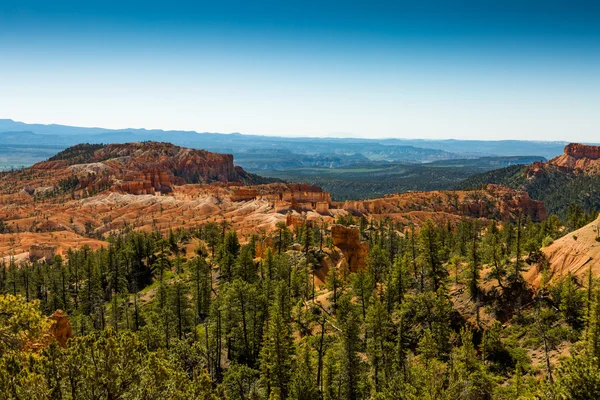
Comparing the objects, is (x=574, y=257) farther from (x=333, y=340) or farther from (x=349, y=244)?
(x=349, y=244)

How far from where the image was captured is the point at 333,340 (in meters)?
Result: 44.4

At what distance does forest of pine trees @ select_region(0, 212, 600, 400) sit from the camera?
815 inches

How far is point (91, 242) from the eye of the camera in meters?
124

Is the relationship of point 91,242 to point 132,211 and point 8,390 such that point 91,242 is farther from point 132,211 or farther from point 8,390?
point 8,390

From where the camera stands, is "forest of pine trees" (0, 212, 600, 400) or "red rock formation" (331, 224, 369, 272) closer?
"forest of pine trees" (0, 212, 600, 400)

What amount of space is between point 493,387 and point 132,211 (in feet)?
535

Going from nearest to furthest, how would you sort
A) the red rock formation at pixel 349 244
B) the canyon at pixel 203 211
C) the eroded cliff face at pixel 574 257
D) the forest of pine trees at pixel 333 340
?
the forest of pine trees at pixel 333 340 < the eroded cliff face at pixel 574 257 < the red rock formation at pixel 349 244 < the canyon at pixel 203 211

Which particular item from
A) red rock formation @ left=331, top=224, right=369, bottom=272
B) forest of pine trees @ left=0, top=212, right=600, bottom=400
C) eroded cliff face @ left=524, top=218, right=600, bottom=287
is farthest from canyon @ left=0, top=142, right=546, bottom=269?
eroded cliff face @ left=524, top=218, right=600, bottom=287

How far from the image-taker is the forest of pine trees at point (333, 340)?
2070 centimetres

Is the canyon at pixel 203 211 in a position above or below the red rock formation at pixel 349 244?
below

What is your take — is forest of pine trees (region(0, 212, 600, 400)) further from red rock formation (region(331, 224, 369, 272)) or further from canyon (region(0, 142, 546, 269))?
canyon (region(0, 142, 546, 269))

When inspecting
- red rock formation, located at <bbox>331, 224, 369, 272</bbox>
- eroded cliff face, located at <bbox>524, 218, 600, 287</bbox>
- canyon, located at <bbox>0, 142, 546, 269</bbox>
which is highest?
eroded cliff face, located at <bbox>524, 218, 600, 287</bbox>

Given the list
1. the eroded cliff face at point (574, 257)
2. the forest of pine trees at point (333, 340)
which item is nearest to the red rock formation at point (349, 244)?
the forest of pine trees at point (333, 340)

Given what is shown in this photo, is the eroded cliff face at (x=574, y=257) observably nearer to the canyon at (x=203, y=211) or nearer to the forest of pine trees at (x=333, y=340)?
the forest of pine trees at (x=333, y=340)
